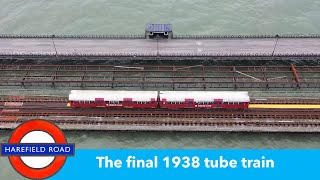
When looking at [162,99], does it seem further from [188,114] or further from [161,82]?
[161,82]

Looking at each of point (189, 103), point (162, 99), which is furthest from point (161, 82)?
point (189, 103)

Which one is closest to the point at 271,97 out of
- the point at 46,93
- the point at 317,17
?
the point at 317,17

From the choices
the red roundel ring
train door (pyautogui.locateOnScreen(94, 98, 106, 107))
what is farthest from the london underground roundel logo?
train door (pyautogui.locateOnScreen(94, 98, 106, 107))

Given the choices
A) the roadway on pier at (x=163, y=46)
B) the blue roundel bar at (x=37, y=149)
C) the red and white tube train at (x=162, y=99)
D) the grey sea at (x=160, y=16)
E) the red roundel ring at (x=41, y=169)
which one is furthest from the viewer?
the grey sea at (x=160, y=16)

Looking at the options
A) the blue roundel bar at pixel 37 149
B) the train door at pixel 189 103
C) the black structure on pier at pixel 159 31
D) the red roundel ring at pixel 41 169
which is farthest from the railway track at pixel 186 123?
the blue roundel bar at pixel 37 149

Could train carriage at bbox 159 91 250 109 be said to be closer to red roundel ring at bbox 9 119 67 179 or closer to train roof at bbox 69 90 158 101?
train roof at bbox 69 90 158 101

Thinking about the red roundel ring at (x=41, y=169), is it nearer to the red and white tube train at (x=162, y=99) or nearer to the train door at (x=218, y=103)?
the red and white tube train at (x=162, y=99)
